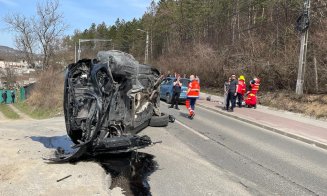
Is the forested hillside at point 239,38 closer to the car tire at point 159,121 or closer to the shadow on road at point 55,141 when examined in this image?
the car tire at point 159,121

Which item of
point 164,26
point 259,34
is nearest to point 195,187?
point 259,34

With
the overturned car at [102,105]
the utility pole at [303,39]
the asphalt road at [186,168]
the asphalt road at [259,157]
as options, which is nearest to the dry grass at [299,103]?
the utility pole at [303,39]

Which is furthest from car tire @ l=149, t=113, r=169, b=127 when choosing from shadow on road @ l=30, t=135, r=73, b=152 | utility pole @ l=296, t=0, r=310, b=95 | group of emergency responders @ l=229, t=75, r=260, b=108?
utility pole @ l=296, t=0, r=310, b=95

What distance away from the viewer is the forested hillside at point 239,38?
23.9 meters

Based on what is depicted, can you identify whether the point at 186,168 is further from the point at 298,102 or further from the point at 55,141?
the point at 298,102

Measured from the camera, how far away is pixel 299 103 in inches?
840

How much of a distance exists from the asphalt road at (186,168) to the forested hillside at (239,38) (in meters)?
12.6

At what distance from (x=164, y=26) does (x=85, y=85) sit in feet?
223

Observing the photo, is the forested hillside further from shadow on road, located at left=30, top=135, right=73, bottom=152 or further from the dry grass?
shadow on road, located at left=30, top=135, right=73, bottom=152

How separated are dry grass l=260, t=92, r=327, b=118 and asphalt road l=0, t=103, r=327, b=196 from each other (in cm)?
771

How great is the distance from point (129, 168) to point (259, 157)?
333 cm

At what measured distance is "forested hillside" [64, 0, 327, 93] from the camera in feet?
78.5

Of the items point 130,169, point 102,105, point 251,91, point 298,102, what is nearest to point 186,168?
point 130,169

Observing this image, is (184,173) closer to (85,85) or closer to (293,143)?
(85,85)
